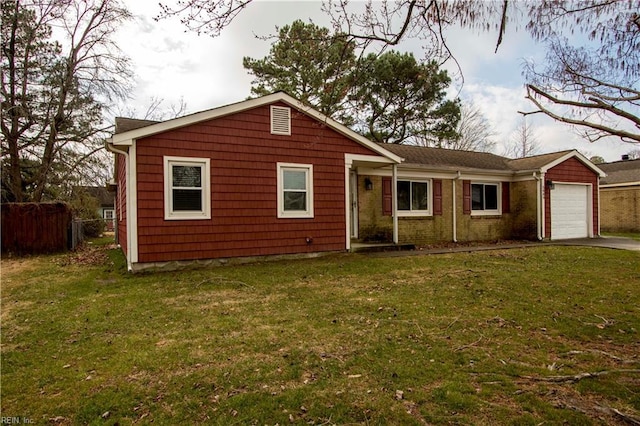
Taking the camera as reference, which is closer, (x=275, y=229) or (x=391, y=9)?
(x=391, y=9)

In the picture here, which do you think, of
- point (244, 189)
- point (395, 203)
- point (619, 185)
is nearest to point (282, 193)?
point (244, 189)

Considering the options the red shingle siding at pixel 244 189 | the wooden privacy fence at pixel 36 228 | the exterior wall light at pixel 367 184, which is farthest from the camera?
the wooden privacy fence at pixel 36 228

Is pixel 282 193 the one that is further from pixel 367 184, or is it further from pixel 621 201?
pixel 621 201

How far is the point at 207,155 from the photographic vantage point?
28.5 feet

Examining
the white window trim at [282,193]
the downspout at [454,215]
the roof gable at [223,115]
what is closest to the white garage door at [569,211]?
the downspout at [454,215]

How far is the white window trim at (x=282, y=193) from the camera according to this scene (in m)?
9.48

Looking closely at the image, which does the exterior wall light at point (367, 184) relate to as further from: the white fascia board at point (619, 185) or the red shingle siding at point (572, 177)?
the white fascia board at point (619, 185)

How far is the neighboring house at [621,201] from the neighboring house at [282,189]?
8391mm

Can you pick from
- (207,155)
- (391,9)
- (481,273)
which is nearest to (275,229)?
(207,155)

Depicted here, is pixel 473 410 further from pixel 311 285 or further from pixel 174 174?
pixel 174 174

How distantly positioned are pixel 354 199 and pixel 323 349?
26.9 ft

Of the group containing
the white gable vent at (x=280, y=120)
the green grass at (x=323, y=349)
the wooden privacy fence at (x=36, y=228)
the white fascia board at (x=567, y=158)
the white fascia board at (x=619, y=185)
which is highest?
the white gable vent at (x=280, y=120)

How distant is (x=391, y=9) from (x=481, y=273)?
5.54 meters

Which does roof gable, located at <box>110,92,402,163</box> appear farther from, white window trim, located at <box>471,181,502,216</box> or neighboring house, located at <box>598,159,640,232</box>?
neighboring house, located at <box>598,159,640,232</box>
